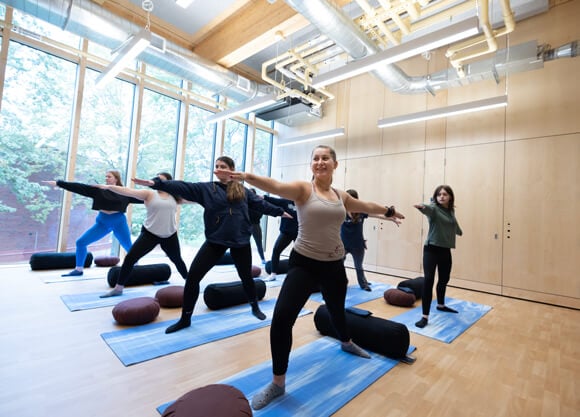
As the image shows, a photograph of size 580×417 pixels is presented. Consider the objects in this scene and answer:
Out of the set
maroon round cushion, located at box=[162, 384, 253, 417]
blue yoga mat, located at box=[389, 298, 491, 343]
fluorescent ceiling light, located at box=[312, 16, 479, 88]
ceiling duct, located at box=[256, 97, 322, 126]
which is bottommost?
blue yoga mat, located at box=[389, 298, 491, 343]

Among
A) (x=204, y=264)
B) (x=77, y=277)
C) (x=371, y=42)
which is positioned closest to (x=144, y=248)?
(x=204, y=264)

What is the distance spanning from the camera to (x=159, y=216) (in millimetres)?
3314

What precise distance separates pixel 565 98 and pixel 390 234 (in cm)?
353

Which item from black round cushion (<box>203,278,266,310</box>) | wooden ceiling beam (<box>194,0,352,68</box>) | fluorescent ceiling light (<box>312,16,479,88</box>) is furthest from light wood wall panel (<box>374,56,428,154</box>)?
black round cushion (<box>203,278,266,310</box>)

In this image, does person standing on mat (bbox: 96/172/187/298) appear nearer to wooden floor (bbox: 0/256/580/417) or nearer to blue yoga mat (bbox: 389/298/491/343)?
wooden floor (bbox: 0/256/580/417)

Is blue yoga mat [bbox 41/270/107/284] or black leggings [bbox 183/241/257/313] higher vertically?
black leggings [bbox 183/241/257/313]

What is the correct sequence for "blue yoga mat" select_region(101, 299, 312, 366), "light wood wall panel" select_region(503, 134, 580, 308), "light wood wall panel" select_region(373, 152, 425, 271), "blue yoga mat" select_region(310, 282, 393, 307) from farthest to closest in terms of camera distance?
"light wood wall panel" select_region(373, 152, 425, 271), "light wood wall panel" select_region(503, 134, 580, 308), "blue yoga mat" select_region(310, 282, 393, 307), "blue yoga mat" select_region(101, 299, 312, 366)

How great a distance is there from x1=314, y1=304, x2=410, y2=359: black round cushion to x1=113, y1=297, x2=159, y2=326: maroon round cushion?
1.63m

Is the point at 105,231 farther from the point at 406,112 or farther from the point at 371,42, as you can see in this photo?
the point at 406,112

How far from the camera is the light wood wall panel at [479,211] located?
190 inches

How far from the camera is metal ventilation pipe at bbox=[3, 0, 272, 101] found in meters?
3.69

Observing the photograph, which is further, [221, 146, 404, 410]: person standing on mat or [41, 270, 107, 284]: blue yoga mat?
[41, 270, 107, 284]: blue yoga mat

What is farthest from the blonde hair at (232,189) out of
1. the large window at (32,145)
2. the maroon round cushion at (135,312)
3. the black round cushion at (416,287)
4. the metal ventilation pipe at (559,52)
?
the metal ventilation pipe at (559,52)

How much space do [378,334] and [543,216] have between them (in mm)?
4059
